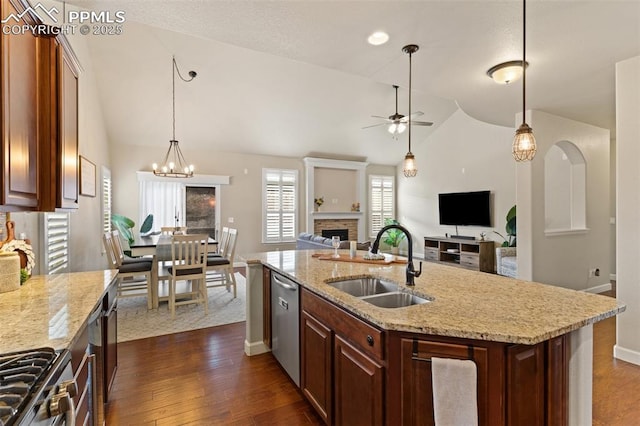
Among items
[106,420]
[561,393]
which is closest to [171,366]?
[106,420]

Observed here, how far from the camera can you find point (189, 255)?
3.99 metres

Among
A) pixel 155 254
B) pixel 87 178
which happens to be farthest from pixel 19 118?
pixel 87 178

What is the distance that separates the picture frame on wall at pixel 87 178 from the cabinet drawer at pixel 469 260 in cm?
670

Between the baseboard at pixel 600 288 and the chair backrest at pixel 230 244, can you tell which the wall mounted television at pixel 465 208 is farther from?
the chair backrest at pixel 230 244

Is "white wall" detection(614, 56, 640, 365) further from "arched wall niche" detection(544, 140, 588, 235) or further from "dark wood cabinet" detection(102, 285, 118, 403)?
"dark wood cabinet" detection(102, 285, 118, 403)

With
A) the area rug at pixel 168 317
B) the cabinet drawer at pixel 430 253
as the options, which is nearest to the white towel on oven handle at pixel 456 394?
the area rug at pixel 168 317

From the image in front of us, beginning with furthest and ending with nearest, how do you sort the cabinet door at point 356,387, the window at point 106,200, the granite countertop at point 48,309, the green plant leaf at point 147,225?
the green plant leaf at point 147,225 → the window at point 106,200 → the cabinet door at point 356,387 → the granite countertop at point 48,309

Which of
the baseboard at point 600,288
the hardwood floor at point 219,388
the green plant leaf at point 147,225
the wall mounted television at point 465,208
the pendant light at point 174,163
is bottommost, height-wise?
the hardwood floor at point 219,388

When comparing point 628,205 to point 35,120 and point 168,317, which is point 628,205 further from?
point 168,317

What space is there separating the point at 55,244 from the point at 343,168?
6.41 meters

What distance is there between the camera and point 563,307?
1410 mm

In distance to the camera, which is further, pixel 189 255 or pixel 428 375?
pixel 189 255

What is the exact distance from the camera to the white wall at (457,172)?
6215 millimetres

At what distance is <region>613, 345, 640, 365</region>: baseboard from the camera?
2.73 m
